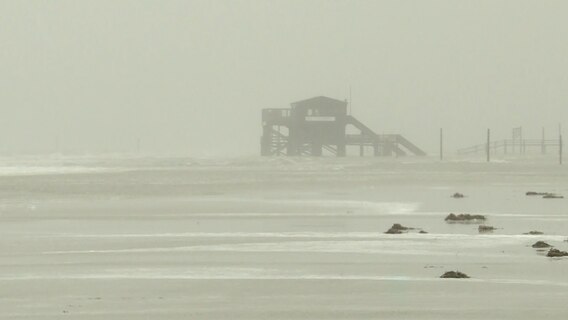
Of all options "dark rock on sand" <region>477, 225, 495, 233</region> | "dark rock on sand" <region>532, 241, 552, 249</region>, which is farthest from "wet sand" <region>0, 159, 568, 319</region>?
"dark rock on sand" <region>532, 241, 552, 249</region>

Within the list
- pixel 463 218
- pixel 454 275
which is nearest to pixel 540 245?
pixel 454 275

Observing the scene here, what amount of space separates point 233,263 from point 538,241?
6336 millimetres

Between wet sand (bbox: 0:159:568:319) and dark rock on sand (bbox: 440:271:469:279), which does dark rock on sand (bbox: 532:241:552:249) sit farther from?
dark rock on sand (bbox: 440:271:469:279)

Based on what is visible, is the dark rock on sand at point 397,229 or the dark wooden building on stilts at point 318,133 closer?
the dark rock on sand at point 397,229

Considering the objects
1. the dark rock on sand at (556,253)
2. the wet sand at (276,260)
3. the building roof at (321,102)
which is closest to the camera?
the wet sand at (276,260)

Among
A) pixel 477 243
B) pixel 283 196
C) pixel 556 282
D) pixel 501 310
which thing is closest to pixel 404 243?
pixel 477 243

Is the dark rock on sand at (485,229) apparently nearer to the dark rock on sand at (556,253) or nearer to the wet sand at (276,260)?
the wet sand at (276,260)

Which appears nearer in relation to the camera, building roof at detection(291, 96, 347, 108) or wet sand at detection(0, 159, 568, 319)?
wet sand at detection(0, 159, 568, 319)

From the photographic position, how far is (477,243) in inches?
986

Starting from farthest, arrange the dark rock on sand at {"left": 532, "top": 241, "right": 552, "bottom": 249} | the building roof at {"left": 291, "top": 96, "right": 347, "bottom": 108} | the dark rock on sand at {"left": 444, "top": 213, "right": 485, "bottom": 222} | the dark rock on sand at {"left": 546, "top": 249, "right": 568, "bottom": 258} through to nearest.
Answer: the building roof at {"left": 291, "top": 96, "right": 347, "bottom": 108}, the dark rock on sand at {"left": 444, "top": 213, "right": 485, "bottom": 222}, the dark rock on sand at {"left": 532, "top": 241, "right": 552, "bottom": 249}, the dark rock on sand at {"left": 546, "top": 249, "right": 568, "bottom": 258}

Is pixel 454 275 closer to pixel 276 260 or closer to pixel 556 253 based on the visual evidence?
pixel 556 253

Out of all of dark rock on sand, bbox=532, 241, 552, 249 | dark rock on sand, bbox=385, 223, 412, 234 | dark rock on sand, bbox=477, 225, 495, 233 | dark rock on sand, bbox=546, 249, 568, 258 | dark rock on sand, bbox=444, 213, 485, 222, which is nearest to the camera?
dark rock on sand, bbox=546, 249, 568, 258

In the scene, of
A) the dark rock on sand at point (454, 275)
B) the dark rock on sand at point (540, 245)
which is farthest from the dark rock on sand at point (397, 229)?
the dark rock on sand at point (454, 275)

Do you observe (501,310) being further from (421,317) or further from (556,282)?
(556,282)
